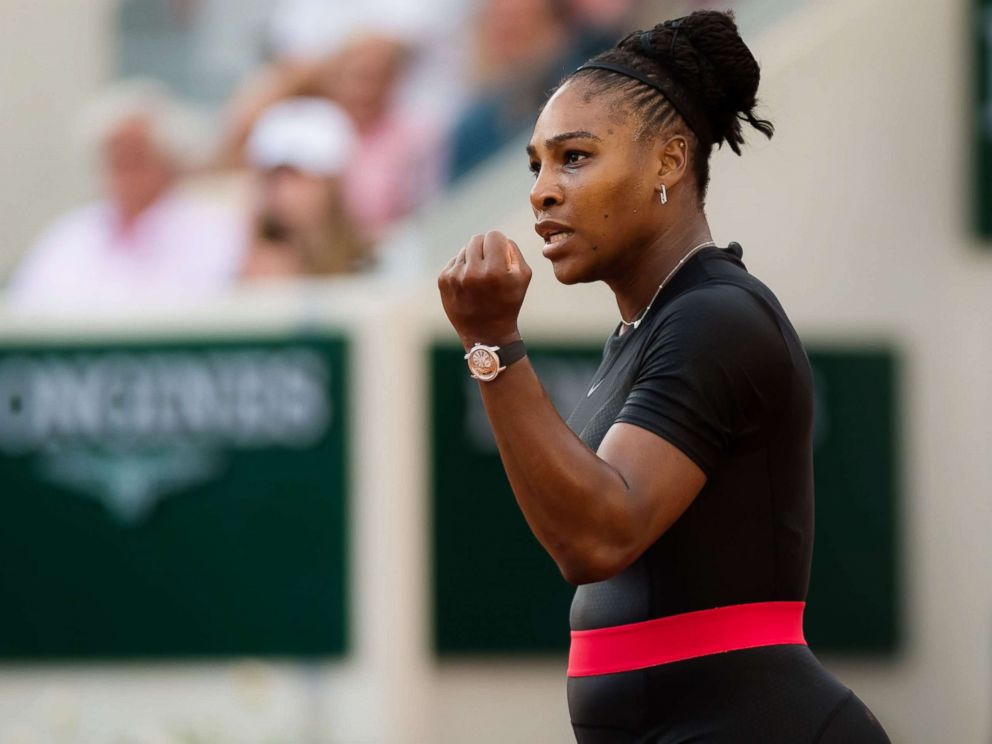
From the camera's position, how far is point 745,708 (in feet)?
7.46

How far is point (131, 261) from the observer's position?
6930 mm

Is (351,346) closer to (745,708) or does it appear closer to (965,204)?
(965,204)

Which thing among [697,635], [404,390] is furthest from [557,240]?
[404,390]

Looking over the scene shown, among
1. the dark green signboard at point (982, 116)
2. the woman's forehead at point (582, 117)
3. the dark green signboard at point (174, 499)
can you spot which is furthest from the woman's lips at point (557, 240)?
the dark green signboard at point (982, 116)

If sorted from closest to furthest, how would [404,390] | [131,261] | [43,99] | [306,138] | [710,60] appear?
1. [710,60]
2. [404,390]
3. [306,138]
4. [131,261]
5. [43,99]

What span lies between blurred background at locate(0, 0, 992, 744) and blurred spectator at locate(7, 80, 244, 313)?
17 mm

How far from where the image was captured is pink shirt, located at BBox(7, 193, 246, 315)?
6.69m

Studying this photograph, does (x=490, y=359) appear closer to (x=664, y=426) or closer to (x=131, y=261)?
(x=664, y=426)

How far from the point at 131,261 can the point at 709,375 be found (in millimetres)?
4997

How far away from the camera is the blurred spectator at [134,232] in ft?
22.1

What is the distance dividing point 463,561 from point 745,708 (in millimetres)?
4170

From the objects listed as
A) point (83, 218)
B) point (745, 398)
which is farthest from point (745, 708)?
point (83, 218)

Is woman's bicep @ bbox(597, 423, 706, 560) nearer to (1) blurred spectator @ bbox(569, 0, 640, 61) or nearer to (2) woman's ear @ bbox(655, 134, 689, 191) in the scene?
(2) woman's ear @ bbox(655, 134, 689, 191)

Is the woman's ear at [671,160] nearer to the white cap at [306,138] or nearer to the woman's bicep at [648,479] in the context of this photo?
the woman's bicep at [648,479]
